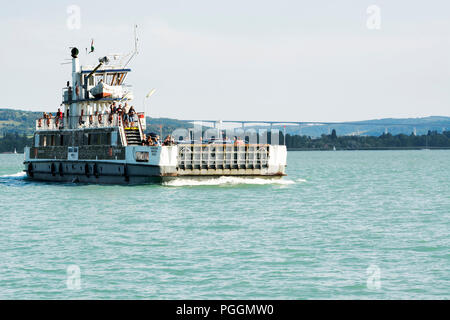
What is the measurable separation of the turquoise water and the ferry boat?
4852 mm

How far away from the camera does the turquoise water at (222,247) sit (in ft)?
72.3

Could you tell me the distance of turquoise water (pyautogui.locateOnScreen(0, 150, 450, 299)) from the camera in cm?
2203

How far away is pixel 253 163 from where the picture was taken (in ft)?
192

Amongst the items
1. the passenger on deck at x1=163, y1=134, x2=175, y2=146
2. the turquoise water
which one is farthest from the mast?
the turquoise water

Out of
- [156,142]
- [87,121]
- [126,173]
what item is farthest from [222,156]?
[87,121]

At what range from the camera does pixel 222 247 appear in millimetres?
28844

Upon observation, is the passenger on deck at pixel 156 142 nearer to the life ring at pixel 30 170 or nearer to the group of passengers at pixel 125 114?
the group of passengers at pixel 125 114

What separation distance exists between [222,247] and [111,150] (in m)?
31.7

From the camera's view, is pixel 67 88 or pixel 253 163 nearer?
pixel 253 163

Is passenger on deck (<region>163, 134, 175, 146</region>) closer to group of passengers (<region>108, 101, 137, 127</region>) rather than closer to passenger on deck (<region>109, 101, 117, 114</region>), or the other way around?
group of passengers (<region>108, 101, 137, 127</region>)

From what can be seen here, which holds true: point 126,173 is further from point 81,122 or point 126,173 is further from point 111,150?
point 81,122
